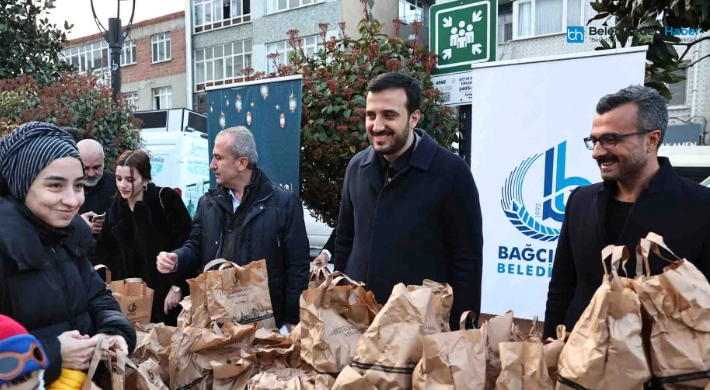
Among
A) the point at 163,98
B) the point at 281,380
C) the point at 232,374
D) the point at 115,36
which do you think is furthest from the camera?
the point at 163,98

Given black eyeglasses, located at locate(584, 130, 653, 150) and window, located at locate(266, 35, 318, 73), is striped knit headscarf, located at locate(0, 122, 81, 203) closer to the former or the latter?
black eyeglasses, located at locate(584, 130, 653, 150)

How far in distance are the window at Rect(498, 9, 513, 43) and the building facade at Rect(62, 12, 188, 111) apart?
15.6 metres

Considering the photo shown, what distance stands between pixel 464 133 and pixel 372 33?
1.10m

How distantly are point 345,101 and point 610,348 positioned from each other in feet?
10.1

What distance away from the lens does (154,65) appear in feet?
98.1

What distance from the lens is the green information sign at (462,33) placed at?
13.1 ft

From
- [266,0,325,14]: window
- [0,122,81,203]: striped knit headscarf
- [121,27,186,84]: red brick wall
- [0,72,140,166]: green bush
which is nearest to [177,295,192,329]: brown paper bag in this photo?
[0,122,81,203]: striped knit headscarf

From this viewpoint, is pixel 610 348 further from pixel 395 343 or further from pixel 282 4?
pixel 282 4

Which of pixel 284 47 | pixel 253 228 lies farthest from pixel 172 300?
pixel 284 47

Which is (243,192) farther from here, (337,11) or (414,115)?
(337,11)

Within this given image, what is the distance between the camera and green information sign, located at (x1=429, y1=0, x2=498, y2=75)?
399 centimetres

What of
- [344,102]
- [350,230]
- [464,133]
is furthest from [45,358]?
[464,133]

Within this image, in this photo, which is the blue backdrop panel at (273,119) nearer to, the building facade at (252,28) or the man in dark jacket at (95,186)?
the man in dark jacket at (95,186)

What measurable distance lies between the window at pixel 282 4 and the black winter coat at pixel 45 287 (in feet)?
71.9
